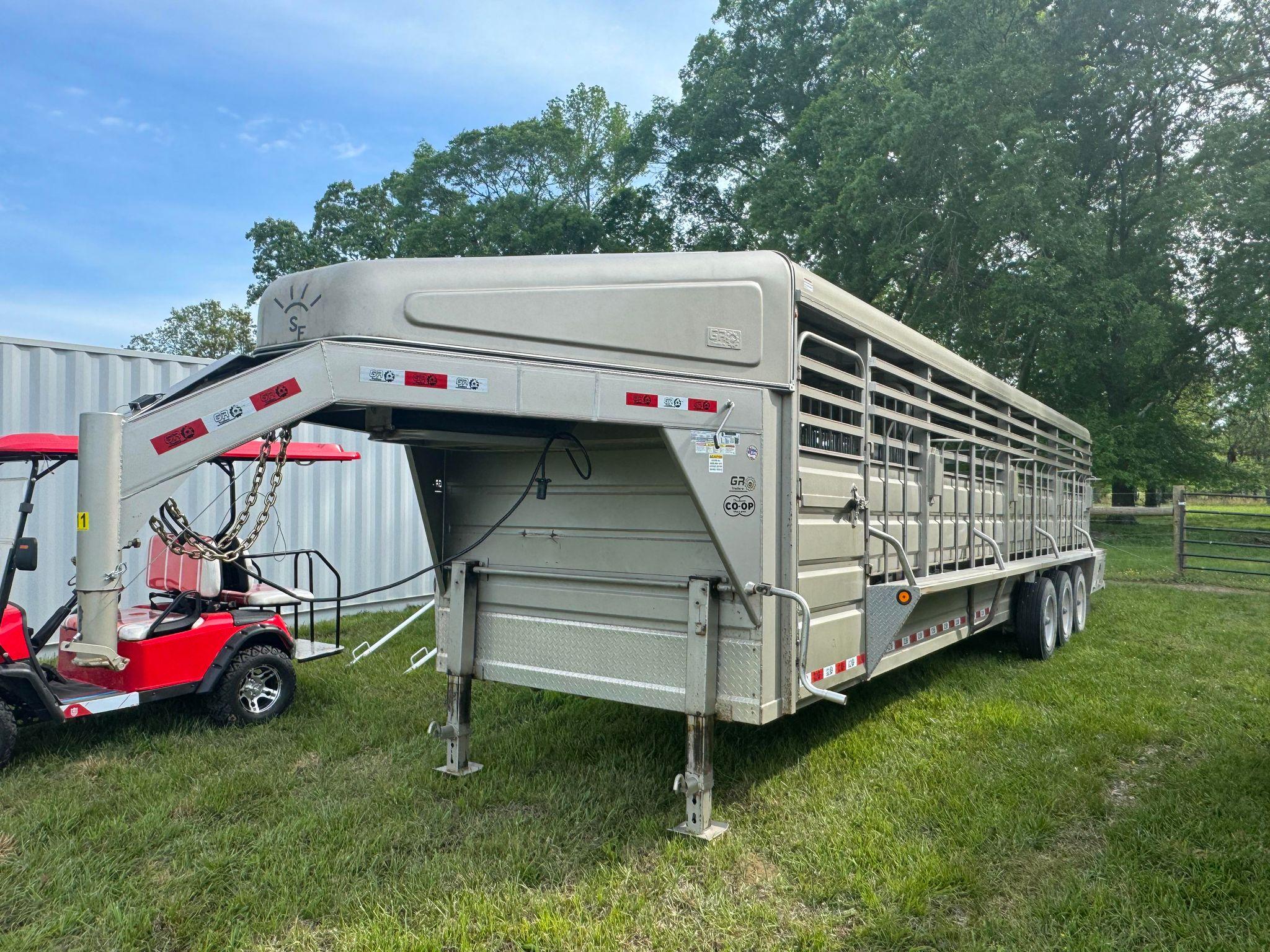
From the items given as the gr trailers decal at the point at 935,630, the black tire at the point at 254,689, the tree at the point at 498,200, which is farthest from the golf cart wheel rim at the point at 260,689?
the tree at the point at 498,200

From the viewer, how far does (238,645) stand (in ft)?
17.9

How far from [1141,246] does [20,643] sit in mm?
22350

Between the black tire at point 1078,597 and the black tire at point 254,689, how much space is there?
7.32 meters

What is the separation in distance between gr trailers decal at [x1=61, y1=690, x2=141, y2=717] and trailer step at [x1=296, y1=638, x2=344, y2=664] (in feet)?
3.91

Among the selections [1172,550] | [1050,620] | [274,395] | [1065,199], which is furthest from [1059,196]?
[274,395]

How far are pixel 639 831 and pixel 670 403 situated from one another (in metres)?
1.90

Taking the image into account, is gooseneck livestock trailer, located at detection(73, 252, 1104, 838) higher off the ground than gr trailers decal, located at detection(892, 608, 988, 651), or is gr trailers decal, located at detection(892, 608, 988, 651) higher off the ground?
gooseneck livestock trailer, located at detection(73, 252, 1104, 838)

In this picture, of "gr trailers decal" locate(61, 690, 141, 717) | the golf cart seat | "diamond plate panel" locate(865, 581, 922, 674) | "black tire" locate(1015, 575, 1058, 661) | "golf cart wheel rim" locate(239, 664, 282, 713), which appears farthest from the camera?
"black tire" locate(1015, 575, 1058, 661)

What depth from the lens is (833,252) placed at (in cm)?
2161

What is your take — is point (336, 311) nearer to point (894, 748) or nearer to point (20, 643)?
point (20, 643)

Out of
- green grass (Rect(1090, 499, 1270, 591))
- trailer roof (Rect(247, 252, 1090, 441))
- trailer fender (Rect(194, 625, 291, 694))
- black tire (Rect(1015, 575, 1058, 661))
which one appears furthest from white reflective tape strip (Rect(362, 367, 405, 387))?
green grass (Rect(1090, 499, 1270, 591))

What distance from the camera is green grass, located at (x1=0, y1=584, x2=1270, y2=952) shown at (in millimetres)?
3051

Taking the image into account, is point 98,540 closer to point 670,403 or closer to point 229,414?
point 229,414

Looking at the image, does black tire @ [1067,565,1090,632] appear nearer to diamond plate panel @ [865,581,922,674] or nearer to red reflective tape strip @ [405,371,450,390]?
diamond plate panel @ [865,581,922,674]
